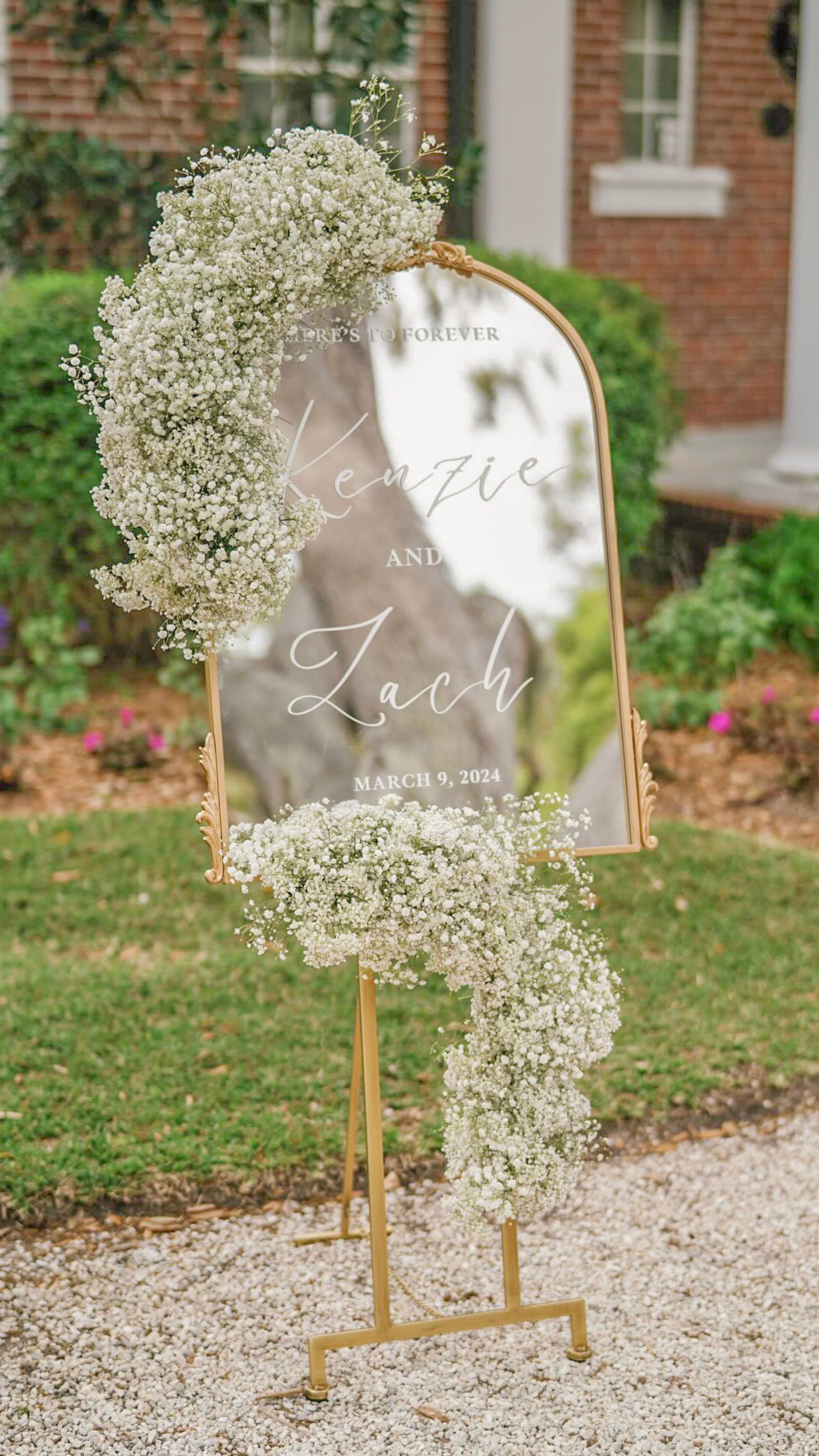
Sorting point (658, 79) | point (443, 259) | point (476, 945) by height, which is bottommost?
point (476, 945)

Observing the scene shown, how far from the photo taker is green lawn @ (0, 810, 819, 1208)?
133 inches

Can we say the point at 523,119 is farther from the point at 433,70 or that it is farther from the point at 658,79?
the point at 658,79

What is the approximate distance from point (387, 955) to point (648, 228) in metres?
9.37

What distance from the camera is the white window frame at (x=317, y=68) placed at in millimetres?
8344

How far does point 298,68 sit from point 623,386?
13.5 ft

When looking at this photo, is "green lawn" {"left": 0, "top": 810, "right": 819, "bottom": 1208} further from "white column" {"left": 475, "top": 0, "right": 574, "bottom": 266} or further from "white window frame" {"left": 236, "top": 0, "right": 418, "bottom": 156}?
"white column" {"left": 475, "top": 0, "right": 574, "bottom": 266}

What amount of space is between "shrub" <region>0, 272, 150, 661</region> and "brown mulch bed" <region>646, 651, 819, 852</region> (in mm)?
2228

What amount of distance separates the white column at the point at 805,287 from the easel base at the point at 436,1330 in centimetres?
577

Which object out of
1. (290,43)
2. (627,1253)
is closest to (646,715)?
(627,1253)

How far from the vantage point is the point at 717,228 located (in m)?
11.3

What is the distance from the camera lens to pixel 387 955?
2533 millimetres

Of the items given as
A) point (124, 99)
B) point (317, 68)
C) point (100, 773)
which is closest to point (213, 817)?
point (100, 773)

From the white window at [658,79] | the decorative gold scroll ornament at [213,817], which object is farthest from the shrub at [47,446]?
the white window at [658,79]

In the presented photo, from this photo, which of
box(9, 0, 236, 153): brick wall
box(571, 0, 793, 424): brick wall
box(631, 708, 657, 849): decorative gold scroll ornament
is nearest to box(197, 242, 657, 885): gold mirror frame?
box(631, 708, 657, 849): decorative gold scroll ornament
